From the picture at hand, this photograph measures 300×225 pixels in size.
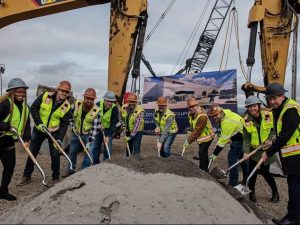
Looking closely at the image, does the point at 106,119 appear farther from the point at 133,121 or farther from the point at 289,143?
the point at 289,143

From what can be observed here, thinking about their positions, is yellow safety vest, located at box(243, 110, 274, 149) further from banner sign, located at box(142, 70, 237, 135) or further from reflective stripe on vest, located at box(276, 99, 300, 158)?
banner sign, located at box(142, 70, 237, 135)

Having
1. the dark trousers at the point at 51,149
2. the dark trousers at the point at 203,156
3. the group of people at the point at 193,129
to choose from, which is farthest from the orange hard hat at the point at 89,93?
the dark trousers at the point at 203,156

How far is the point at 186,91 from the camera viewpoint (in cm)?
1289

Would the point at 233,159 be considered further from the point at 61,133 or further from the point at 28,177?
the point at 28,177

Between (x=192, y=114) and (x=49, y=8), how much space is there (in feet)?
14.9

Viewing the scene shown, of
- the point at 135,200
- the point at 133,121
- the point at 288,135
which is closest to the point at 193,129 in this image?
the point at 133,121

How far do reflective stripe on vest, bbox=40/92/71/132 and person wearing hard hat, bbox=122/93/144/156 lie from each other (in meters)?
2.30

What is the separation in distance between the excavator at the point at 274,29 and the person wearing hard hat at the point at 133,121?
307 centimetres

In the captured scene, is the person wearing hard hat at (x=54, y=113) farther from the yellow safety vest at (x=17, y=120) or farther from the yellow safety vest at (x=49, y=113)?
the yellow safety vest at (x=17, y=120)

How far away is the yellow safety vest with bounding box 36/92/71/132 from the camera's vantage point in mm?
7281

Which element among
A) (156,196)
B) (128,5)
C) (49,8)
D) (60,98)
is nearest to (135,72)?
(128,5)

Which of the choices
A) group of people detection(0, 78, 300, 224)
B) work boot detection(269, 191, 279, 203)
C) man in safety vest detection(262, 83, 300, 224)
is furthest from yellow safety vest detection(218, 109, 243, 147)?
man in safety vest detection(262, 83, 300, 224)

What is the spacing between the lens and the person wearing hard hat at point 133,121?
9438 mm

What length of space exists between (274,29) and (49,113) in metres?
5.82
